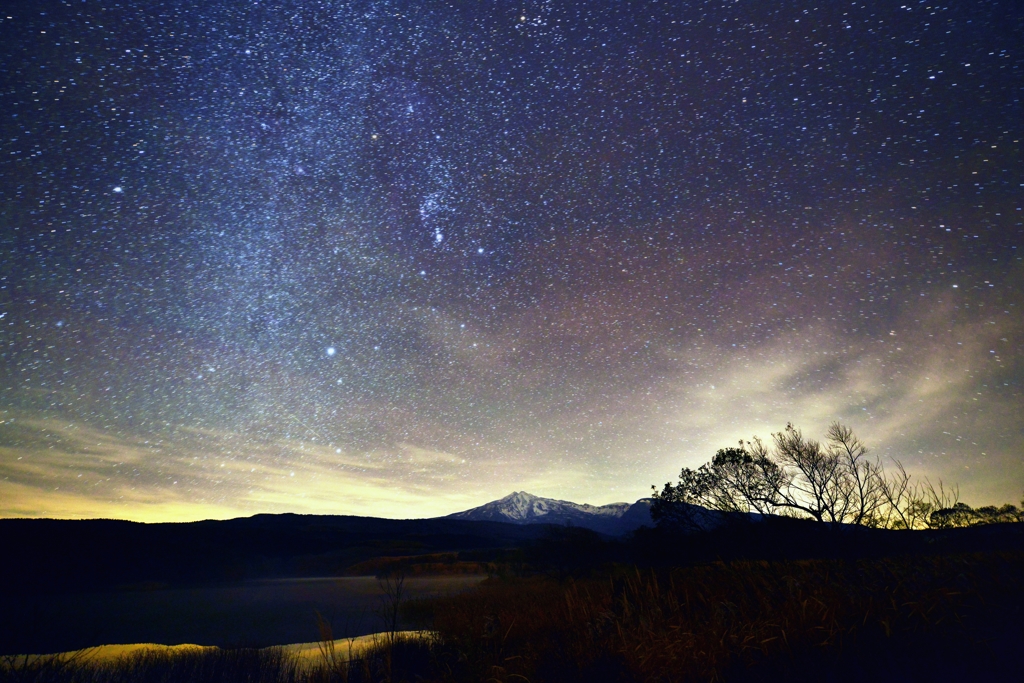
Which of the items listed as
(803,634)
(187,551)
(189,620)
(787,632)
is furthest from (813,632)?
(187,551)

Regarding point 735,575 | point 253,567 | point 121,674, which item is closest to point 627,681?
point 735,575

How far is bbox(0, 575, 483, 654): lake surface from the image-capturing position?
32.0 m

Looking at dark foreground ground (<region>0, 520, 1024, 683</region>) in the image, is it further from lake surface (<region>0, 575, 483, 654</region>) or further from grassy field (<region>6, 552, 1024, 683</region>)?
lake surface (<region>0, 575, 483, 654</region>)

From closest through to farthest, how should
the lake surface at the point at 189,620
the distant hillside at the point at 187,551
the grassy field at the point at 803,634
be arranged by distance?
1. the grassy field at the point at 803,634
2. the lake surface at the point at 189,620
3. the distant hillside at the point at 187,551

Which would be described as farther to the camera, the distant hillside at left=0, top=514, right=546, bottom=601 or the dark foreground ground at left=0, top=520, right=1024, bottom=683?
the distant hillside at left=0, top=514, right=546, bottom=601

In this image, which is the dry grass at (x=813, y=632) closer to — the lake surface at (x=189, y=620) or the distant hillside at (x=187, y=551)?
the lake surface at (x=189, y=620)

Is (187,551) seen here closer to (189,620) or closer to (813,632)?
(189,620)

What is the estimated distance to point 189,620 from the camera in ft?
187

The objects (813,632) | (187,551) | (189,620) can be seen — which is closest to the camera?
Answer: (813,632)

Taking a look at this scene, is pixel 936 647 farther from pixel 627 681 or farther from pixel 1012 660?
pixel 627 681

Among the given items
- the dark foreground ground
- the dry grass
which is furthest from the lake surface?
the dry grass

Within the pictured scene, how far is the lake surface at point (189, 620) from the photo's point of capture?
32.0 metres

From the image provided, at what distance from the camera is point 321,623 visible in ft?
19.1

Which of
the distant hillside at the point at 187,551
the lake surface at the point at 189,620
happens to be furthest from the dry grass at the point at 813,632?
the distant hillside at the point at 187,551
